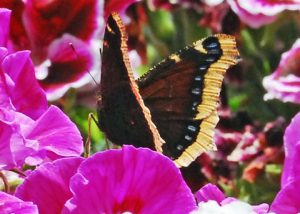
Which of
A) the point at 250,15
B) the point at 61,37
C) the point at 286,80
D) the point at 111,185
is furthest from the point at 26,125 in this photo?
the point at 250,15

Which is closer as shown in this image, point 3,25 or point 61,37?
point 3,25

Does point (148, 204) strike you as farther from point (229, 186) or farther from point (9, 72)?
point (229, 186)

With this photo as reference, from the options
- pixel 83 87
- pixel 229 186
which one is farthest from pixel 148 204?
pixel 229 186

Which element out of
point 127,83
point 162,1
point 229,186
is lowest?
point 229,186

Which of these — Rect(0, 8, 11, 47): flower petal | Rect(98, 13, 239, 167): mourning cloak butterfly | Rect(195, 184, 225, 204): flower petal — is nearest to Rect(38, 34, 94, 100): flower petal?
Rect(98, 13, 239, 167): mourning cloak butterfly

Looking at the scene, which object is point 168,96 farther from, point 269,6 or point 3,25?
point 269,6

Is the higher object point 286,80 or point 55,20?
point 55,20

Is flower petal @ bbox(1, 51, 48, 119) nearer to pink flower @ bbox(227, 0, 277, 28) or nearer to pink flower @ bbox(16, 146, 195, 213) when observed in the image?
pink flower @ bbox(16, 146, 195, 213)
